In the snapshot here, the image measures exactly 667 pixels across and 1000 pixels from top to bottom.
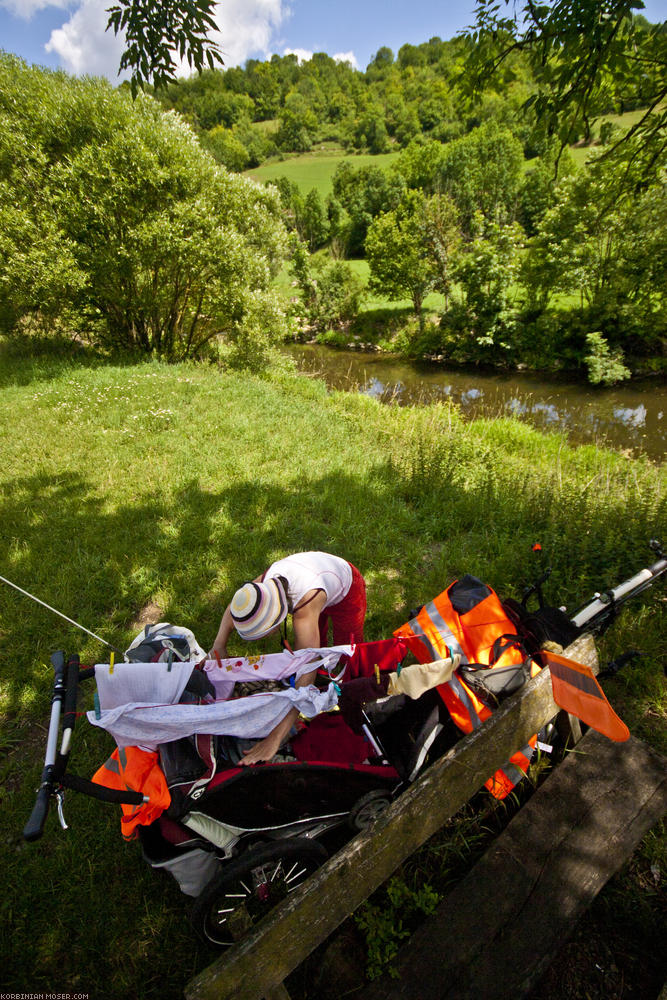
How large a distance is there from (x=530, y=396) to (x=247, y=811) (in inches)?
676

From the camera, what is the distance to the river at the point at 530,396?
12.4 meters

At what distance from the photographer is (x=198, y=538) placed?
16.3 ft

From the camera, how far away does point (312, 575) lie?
107 inches

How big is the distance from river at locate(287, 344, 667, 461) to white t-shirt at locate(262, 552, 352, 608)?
9.44 m

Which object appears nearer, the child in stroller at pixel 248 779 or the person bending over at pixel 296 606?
the child in stroller at pixel 248 779

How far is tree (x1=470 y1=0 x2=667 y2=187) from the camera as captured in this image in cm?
284

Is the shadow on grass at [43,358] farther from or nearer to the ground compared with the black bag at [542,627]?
farther from the ground

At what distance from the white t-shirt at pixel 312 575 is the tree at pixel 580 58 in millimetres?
3692

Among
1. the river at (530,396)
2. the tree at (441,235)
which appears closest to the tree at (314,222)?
the tree at (441,235)

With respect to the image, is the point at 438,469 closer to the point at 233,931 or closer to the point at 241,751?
the point at 241,751

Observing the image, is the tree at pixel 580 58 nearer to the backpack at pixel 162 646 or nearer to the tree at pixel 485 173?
the backpack at pixel 162 646

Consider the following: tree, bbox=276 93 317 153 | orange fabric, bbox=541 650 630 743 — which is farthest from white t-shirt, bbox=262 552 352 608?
tree, bbox=276 93 317 153

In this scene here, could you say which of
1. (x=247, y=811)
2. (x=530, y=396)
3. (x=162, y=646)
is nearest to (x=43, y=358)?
(x=162, y=646)

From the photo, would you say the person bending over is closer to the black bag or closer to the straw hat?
the straw hat
